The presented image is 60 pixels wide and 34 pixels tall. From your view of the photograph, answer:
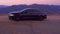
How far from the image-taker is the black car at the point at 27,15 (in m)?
22.9

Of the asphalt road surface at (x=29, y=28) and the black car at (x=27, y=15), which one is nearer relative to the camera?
the asphalt road surface at (x=29, y=28)

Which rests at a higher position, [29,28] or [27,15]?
[27,15]

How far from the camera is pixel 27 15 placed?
23.4 meters

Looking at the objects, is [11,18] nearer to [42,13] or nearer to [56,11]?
[42,13]

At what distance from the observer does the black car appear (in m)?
22.9

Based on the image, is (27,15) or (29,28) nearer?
(29,28)

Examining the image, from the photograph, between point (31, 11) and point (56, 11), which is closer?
point (31, 11)

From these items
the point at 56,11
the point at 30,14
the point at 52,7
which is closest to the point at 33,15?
the point at 30,14

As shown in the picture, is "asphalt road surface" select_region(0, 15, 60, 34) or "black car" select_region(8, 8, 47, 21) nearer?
"asphalt road surface" select_region(0, 15, 60, 34)

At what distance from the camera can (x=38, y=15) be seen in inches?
938

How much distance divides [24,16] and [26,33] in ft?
33.5

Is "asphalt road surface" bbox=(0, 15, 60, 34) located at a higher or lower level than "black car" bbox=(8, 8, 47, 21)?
lower

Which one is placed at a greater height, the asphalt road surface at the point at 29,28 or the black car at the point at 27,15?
the black car at the point at 27,15

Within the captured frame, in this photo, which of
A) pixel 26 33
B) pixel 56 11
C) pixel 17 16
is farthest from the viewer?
pixel 56 11
